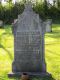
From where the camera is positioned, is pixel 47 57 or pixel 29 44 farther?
pixel 47 57

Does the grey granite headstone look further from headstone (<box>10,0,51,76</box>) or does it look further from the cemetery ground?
the cemetery ground

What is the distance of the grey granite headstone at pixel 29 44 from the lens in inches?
343

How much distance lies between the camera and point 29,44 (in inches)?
352

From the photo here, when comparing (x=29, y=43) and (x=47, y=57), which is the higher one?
(x=29, y=43)

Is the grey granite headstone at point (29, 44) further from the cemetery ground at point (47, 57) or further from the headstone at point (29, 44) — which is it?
the cemetery ground at point (47, 57)

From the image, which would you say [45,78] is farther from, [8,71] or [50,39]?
[50,39]

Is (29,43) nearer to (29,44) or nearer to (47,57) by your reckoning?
(29,44)

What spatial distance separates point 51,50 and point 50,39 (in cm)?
347

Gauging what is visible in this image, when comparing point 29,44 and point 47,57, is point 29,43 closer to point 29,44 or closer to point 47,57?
point 29,44

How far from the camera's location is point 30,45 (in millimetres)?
8930

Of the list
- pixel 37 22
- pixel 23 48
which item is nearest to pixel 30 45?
pixel 23 48

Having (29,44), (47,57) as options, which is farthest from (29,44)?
(47,57)

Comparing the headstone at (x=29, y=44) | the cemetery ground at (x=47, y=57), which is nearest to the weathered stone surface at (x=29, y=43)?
the headstone at (x=29, y=44)

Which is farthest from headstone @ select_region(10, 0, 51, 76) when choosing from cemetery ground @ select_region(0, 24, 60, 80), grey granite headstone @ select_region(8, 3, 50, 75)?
cemetery ground @ select_region(0, 24, 60, 80)
